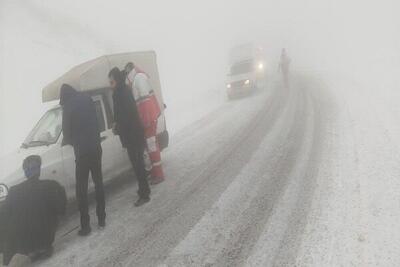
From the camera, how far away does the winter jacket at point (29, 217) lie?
5.38 metres

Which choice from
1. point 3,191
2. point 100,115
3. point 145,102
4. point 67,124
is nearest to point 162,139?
point 100,115

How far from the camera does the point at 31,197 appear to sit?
5512mm

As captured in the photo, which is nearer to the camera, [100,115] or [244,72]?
[100,115]

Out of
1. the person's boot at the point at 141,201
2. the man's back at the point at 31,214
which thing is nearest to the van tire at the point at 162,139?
the person's boot at the point at 141,201

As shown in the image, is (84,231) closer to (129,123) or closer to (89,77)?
(129,123)

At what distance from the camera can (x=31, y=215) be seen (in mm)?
5461

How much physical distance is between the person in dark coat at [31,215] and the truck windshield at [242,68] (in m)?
18.0

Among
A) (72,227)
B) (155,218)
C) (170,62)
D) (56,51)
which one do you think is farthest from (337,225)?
(170,62)

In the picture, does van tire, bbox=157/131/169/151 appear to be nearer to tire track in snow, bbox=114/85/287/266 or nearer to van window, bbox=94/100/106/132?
tire track in snow, bbox=114/85/287/266

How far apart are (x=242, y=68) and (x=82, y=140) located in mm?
17912

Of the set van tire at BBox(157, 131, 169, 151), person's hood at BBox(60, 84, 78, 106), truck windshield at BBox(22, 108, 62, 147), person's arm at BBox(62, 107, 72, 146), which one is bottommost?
van tire at BBox(157, 131, 169, 151)

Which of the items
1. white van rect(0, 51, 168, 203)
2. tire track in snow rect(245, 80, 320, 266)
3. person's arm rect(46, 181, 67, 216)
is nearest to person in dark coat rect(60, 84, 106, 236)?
person's arm rect(46, 181, 67, 216)

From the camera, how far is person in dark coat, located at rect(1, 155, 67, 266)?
17.7ft

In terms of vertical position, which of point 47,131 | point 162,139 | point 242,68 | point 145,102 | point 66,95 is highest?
point 66,95
